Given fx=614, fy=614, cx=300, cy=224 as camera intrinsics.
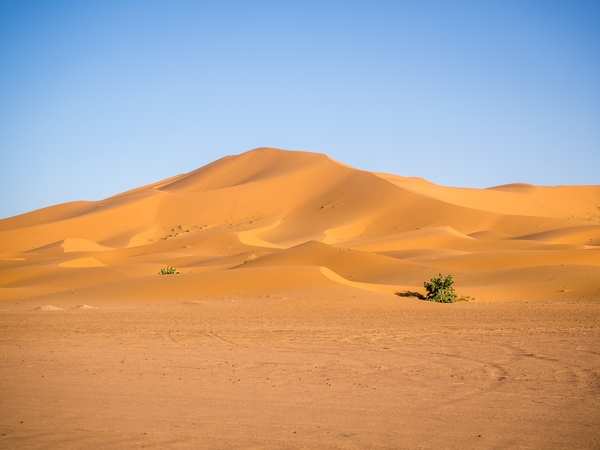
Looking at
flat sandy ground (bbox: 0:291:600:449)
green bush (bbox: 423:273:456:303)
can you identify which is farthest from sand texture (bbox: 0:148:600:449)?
green bush (bbox: 423:273:456:303)

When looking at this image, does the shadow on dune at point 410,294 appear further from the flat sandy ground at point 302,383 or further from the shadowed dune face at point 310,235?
the flat sandy ground at point 302,383

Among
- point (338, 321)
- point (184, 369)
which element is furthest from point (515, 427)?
point (338, 321)

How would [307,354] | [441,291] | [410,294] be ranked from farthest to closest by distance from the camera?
[410,294], [441,291], [307,354]

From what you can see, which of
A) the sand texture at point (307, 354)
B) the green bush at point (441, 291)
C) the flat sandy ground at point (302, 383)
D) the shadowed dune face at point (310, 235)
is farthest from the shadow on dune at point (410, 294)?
the flat sandy ground at point (302, 383)

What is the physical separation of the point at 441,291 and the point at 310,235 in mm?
29907

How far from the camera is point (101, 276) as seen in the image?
29078 millimetres

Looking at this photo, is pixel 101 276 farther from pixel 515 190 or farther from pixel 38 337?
pixel 515 190

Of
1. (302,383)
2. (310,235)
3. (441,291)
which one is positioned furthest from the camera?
(310,235)

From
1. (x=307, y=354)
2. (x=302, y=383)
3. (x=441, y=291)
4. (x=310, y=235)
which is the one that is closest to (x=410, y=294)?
(x=441, y=291)

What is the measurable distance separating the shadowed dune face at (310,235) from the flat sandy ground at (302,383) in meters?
8.82

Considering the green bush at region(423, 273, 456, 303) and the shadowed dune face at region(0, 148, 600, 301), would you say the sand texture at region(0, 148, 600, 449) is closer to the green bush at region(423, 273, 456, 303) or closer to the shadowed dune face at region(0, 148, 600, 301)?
the shadowed dune face at region(0, 148, 600, 301)

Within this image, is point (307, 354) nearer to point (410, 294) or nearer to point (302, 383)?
point (302, 383)

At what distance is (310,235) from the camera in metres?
51.5

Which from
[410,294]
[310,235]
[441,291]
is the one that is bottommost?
[410,294]
